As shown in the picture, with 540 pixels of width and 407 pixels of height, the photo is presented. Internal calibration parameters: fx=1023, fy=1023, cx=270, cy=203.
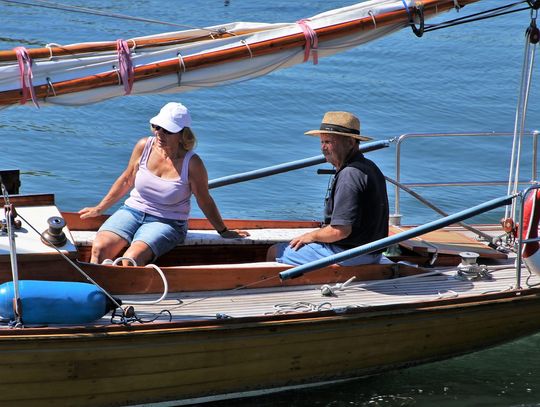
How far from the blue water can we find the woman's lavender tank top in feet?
5.01

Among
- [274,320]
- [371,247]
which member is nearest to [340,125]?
[371,247]

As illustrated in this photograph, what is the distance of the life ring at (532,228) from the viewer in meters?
7.58

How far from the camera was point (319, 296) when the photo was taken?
286 inches

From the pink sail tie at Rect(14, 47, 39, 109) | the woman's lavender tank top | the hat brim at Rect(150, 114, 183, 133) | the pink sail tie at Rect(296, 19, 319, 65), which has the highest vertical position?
the pink sail tie at Rect(296, 19, 319, 65)

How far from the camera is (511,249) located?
855 centimetres

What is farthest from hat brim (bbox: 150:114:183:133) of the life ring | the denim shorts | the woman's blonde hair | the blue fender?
the life ring

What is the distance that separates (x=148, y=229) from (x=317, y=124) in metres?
9.93

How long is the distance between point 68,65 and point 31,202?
1.23m

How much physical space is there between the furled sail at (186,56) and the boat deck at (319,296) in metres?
1.47

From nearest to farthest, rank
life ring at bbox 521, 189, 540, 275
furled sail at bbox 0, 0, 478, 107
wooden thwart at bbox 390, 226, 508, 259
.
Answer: furled sail at bbox 0, 0, 478, 107 → life ring at bbox 521, 189, 540, 275 → wooden thwart at bbox 390, 226, 508, 259

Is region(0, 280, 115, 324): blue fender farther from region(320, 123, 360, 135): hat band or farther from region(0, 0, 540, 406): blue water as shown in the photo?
Answer: region(320, 123, 360, 135): hat band

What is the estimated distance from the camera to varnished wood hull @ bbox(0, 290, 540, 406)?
626 cm

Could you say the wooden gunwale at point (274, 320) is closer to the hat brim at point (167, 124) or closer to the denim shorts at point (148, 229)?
the denim shorts at point (148, 229)

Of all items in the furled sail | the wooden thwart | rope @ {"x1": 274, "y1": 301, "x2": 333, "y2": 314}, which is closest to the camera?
the furled sail
